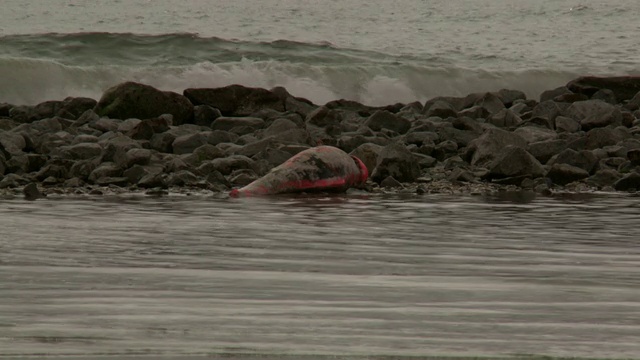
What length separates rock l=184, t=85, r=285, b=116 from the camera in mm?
19734

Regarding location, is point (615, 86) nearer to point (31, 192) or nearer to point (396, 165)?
point (396, 165)

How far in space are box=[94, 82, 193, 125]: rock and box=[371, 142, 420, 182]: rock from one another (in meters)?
4.53

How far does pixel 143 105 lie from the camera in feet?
62.2

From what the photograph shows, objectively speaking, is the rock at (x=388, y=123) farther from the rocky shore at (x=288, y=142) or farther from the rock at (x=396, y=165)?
the rock at (x=396, y=165)

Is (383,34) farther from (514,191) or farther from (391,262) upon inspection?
(391,262)

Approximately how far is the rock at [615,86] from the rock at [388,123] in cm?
503

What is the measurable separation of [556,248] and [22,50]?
2041cm

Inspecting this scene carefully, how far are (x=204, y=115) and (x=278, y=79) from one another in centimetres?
733

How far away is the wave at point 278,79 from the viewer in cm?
2461

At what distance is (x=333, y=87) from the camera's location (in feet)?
85.6

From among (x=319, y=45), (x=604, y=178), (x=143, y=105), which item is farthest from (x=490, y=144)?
(x=319, y=45)

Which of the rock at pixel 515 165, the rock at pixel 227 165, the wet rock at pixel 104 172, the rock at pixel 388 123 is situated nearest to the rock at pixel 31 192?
the wet rock at pixel 104 172

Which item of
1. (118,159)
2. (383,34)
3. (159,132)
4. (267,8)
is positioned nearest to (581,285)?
(118,159)

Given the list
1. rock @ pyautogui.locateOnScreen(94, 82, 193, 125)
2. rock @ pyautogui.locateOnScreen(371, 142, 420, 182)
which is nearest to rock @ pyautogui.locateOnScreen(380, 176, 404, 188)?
rock @ pyautogui.locateOnScreen(371, 142, 420, 182)
